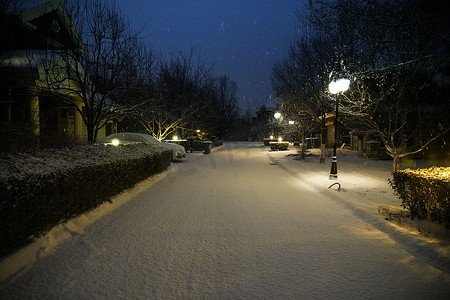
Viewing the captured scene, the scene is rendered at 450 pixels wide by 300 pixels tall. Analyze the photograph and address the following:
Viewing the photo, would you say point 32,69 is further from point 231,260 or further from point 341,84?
point 341,84

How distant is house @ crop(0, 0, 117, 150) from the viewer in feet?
31.2

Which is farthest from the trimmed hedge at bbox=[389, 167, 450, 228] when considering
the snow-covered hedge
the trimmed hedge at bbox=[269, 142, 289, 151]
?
the trimmed hedge at bbox=[269, 142, 289, 151]

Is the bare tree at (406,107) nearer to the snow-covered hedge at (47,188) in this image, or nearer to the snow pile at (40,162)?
the snow-covered hedge at (47,188)

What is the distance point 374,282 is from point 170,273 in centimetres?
240

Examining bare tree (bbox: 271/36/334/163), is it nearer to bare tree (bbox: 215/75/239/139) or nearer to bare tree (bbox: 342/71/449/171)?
bare tree (bbox: 342/71/449/171)

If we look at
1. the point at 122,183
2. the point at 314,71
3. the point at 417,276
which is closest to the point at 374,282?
the point at 417,276

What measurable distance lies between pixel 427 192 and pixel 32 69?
45.0 feet

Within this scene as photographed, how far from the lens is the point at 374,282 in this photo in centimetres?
328

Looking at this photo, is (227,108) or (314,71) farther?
(227,108)

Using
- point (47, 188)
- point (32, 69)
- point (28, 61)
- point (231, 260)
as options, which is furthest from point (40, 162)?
point (28, 61)

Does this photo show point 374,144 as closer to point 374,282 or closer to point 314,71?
point 314,71

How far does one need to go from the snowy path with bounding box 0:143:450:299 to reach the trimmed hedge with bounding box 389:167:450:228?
94 centimetres

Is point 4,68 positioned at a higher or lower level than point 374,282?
higher

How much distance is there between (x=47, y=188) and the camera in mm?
4246
